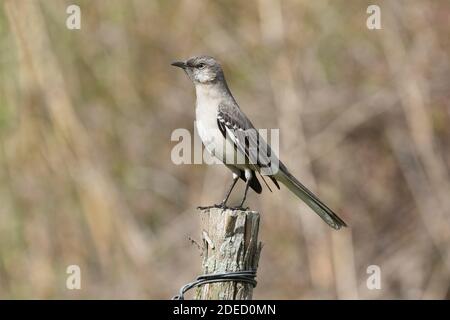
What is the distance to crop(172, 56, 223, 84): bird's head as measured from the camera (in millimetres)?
6680

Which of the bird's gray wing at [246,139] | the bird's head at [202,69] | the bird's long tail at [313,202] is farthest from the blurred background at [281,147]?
the bird's long tail at [313,202]

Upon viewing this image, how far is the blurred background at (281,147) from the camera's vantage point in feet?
30.2

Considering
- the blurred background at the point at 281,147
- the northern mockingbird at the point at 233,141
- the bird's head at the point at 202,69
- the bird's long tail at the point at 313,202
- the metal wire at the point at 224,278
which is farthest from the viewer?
the blurred background at the point at 281,147

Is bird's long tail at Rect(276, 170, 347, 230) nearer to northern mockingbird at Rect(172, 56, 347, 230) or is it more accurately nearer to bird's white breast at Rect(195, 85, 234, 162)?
northern mockingbird at Rect(172, 56, 347, 230)

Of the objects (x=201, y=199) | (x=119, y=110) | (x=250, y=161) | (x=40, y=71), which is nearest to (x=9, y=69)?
(x=40, y=71)

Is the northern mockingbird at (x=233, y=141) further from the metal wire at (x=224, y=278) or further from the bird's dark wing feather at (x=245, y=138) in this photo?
the metal wire at (x=224, y=278)

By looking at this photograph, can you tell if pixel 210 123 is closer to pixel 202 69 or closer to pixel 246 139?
pixel 246 139

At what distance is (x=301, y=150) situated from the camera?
29.7ft

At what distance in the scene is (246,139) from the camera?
6344 millimetres

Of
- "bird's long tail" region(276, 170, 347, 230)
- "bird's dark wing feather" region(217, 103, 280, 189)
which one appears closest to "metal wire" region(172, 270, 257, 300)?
"bird's long tail" region(276, 170, 347, 230)

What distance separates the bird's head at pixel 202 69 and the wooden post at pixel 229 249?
2.08 m

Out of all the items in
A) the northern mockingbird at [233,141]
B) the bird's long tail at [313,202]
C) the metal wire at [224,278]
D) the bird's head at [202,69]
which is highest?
the bird's head at [202,69]

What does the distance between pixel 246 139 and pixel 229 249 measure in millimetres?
1758

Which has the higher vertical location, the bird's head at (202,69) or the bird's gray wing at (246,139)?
the bird's head at (202,69)
